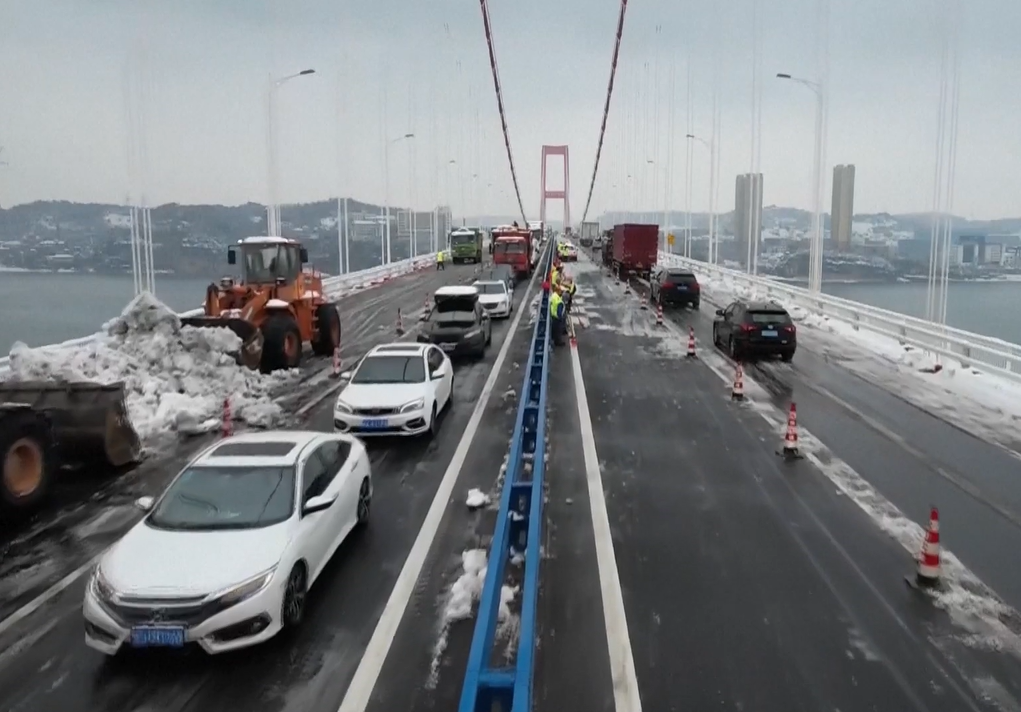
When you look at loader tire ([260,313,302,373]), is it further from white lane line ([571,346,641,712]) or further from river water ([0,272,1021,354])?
white lane line ([571,346,641,712])

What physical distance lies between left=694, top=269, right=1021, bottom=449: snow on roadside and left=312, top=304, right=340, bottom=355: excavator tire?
13.1 m

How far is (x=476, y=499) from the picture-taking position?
412 inches

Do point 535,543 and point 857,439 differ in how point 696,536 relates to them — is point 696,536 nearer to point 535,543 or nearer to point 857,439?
point 535,543

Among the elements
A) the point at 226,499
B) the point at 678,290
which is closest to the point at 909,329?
the point at 678,290

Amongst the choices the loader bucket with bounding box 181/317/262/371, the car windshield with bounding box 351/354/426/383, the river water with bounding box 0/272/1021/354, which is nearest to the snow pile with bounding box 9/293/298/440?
the loader bucket with bounding box 181/317/262/371

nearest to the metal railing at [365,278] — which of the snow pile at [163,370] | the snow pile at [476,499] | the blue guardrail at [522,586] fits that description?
the snow pile at [163,370]

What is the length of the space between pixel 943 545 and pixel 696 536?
2.57 m

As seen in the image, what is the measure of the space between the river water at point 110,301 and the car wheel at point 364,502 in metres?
9.69

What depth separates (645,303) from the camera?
37219 millimetres

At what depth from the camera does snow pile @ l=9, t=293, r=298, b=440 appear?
14.6m

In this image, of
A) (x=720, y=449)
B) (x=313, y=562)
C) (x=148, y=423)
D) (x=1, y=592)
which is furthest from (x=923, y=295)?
(x=1, y=592)

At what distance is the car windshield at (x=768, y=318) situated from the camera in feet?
72.3

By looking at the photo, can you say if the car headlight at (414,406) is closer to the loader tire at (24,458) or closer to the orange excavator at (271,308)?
the loader tire at (24,458)

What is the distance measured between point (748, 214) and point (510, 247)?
48.0ft
